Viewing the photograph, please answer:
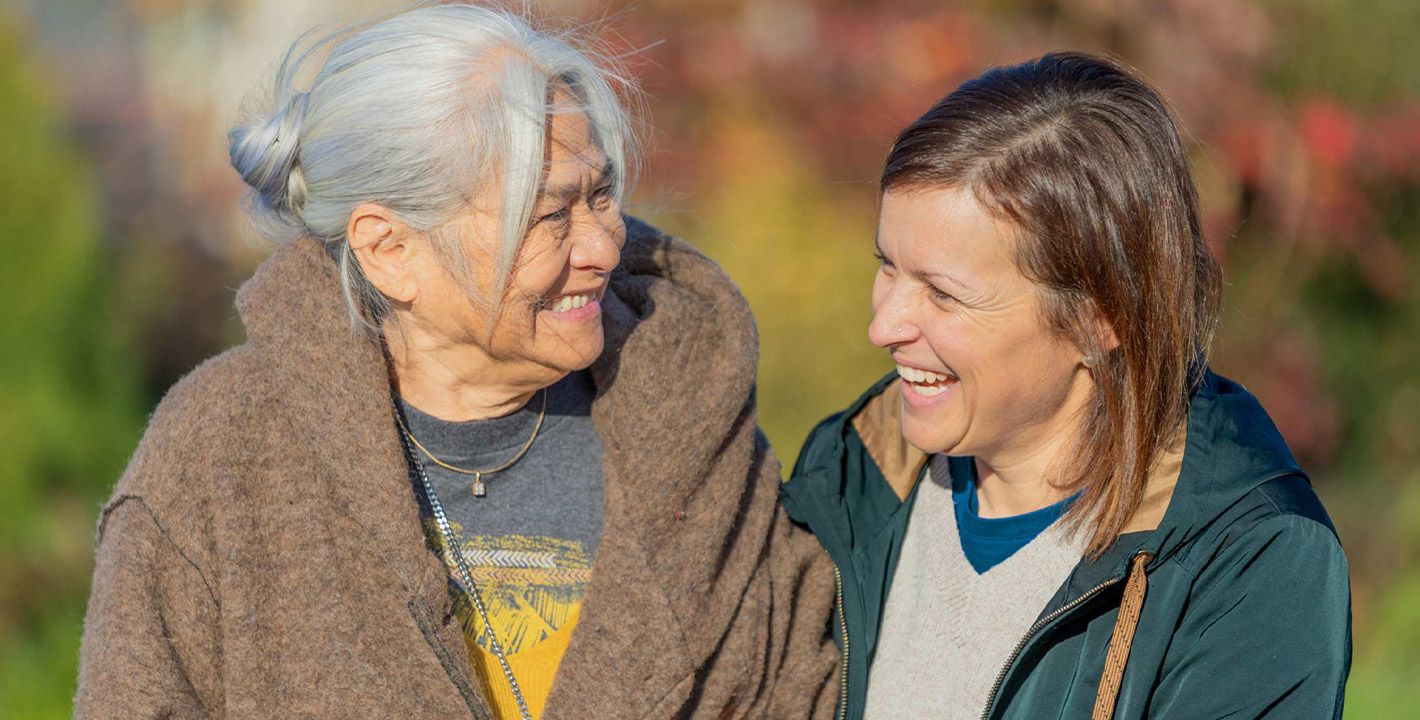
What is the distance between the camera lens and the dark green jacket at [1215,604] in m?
1.82

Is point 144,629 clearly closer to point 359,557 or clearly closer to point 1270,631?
point 359,557

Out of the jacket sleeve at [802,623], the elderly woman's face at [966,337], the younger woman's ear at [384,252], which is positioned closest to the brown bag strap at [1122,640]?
the elderly woman's face at [966,337]

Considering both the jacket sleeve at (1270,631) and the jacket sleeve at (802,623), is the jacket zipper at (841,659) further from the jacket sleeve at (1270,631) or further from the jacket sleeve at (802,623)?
the jacket sleeve at (1270,631)

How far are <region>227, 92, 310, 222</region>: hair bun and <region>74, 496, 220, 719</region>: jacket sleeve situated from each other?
55cm

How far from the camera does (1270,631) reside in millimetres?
1824

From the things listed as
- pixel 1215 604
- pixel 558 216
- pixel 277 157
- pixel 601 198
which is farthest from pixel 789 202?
pixel 1215 604

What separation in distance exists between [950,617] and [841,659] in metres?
0.27

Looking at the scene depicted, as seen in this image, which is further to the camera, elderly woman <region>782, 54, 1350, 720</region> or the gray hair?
A: the gray hair

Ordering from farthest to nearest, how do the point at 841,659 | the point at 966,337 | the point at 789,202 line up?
the point at 789,202
the point at 841,659
the point at 966,337

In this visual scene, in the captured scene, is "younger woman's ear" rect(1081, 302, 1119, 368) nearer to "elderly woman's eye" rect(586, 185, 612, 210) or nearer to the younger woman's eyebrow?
the younger woman's eyebrow

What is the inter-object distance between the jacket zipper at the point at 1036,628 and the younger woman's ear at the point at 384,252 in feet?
3.49

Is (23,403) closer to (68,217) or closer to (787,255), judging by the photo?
(68,217)

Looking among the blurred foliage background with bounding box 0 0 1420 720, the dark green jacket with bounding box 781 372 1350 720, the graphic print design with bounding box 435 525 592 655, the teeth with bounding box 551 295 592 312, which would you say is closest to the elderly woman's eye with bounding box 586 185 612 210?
the teeth with bounding box 551 295 592 312

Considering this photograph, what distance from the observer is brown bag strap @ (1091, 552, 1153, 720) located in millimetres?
1888
